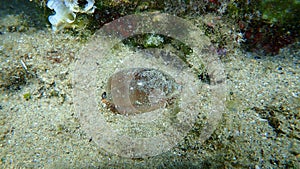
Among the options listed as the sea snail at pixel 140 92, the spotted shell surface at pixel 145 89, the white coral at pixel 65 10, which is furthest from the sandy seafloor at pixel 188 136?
the sea snail at pixel 140 92

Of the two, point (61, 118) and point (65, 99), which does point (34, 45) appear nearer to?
point (65, 99)

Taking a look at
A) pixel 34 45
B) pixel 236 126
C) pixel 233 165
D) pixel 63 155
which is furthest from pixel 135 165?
pixel 34 45

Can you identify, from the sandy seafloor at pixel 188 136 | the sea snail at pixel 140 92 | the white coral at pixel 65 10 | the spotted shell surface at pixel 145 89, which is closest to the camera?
the sandy seafloor at pixel 188 136

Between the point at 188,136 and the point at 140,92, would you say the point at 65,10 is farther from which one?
the point at 188,136

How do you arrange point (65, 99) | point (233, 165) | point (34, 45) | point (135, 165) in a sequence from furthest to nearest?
point (34, 45), point (65, 99), point (135, 165), point (233, 165)

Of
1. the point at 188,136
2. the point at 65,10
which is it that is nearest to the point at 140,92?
the point at 188,136

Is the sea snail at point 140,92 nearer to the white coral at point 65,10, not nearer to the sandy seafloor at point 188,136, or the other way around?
the sandy seafloor at point 188,136

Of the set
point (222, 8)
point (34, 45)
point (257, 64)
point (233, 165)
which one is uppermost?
point (222, 8)
